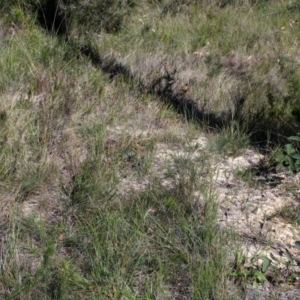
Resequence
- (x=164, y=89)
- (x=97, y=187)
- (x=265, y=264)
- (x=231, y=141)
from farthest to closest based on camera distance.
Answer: (x=164, y=89) < (x=231, y=141) < (x=97, y=187) < (x=265, y=264)

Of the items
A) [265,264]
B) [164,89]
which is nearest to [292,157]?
[265,264]

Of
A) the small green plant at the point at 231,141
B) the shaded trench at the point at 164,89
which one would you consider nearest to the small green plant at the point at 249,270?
the small green plant at the point at 231,141

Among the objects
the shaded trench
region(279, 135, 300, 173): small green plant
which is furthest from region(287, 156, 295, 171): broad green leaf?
the shaded trench

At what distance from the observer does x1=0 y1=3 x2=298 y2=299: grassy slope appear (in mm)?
3145

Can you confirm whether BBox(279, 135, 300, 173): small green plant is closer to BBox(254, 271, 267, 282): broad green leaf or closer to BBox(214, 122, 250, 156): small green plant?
BBox(214, 122, 250, 156): small green plant

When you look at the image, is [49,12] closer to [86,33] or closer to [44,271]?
[86,33]

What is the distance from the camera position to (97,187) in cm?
377

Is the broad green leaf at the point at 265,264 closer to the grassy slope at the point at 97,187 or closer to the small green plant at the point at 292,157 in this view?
the grassy slope at the point at 97,187

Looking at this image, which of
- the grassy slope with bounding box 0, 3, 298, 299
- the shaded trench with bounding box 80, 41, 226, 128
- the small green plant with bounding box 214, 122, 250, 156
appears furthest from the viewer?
the shaded trench with bounding box 80, 41, 226, 128

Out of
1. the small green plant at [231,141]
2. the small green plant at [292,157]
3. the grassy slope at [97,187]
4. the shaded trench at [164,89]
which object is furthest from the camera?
the shaded trench at [164,89]

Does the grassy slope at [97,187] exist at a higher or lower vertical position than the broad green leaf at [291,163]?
lower

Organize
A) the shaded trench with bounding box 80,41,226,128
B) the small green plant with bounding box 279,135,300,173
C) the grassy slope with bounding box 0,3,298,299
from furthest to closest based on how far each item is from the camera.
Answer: the shaded trench with bounding box 80,41,226,128
the small green plant with bounding box 279,135,300,173
the grassy slope with bounding box 0,3,298,299

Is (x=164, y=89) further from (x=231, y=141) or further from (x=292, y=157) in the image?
(x=292, y=157)

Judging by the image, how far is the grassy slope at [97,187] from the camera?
3.14 meters
